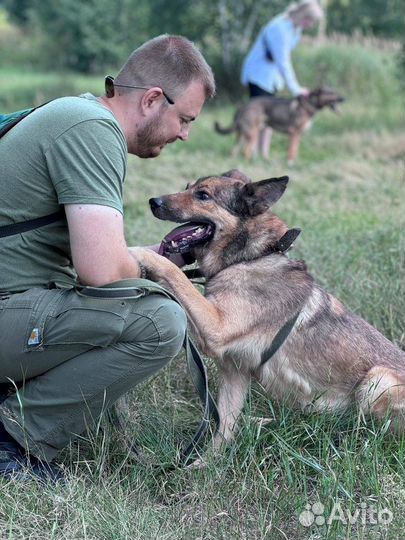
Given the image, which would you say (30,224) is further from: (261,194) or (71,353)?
(261,194)

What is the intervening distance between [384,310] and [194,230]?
1486mm

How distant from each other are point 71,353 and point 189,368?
0.51m

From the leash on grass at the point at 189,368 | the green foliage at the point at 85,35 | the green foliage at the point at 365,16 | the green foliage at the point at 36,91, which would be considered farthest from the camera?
the green foliage at the point at 365,16

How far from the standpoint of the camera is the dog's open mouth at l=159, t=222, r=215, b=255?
3.54 m

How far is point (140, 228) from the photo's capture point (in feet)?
22.0

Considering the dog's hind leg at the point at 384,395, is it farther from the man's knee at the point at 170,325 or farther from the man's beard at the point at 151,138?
the man's beard at the point at 151,138

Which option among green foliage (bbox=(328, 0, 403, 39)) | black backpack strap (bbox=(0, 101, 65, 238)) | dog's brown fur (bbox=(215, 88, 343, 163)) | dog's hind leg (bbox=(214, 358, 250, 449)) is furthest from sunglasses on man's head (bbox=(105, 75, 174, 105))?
green foliage (bbox=(328, 0, 403, 39))

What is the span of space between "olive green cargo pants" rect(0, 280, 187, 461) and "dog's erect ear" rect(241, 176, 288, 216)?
2.39 ft

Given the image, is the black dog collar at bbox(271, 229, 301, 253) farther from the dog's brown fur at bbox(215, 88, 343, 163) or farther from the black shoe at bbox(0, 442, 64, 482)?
the dog's brown fur at bbox(215, 88, 343, 163)

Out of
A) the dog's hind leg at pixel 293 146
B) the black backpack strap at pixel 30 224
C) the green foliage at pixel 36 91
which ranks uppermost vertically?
the black backpack strap at pixel 30 224

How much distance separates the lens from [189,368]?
3.21 meters

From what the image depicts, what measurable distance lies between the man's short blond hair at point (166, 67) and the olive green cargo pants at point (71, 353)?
0.82 m

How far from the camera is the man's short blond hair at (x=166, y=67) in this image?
10.0 feet

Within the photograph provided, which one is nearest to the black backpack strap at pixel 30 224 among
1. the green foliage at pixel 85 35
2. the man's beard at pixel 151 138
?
the man's beard at pixel 151 138
